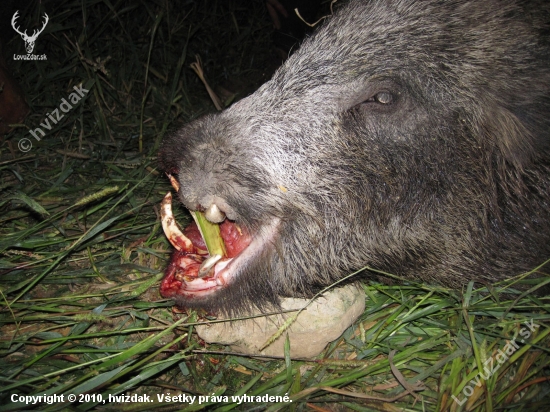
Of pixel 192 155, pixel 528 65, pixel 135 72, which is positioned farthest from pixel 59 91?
pixel 528 65

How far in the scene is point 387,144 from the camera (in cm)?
234

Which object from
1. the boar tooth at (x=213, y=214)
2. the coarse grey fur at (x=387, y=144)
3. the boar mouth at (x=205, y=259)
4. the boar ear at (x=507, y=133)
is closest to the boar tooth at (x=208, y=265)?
the boar mouth at (x=205, y=259)

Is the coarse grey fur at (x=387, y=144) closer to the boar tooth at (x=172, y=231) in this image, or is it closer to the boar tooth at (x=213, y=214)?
the boar tooth at (x=213, y=214)

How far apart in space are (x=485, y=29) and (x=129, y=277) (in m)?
2.58

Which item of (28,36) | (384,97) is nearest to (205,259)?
(384,97)

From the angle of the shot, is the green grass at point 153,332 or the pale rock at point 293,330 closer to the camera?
the green grass at point 153,332

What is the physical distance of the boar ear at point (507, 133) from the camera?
2340mm

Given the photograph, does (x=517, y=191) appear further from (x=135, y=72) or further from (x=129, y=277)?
(x=135, y=72)

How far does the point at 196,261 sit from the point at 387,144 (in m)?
1.21

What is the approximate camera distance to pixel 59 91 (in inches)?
177

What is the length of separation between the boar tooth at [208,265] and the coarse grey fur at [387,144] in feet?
0.43

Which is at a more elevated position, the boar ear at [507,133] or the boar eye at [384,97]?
the boar eye at [384,97]

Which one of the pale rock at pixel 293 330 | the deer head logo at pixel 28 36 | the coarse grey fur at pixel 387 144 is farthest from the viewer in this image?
the deer head logo at pixel 28 36

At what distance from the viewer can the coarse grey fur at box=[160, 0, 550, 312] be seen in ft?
7.54
